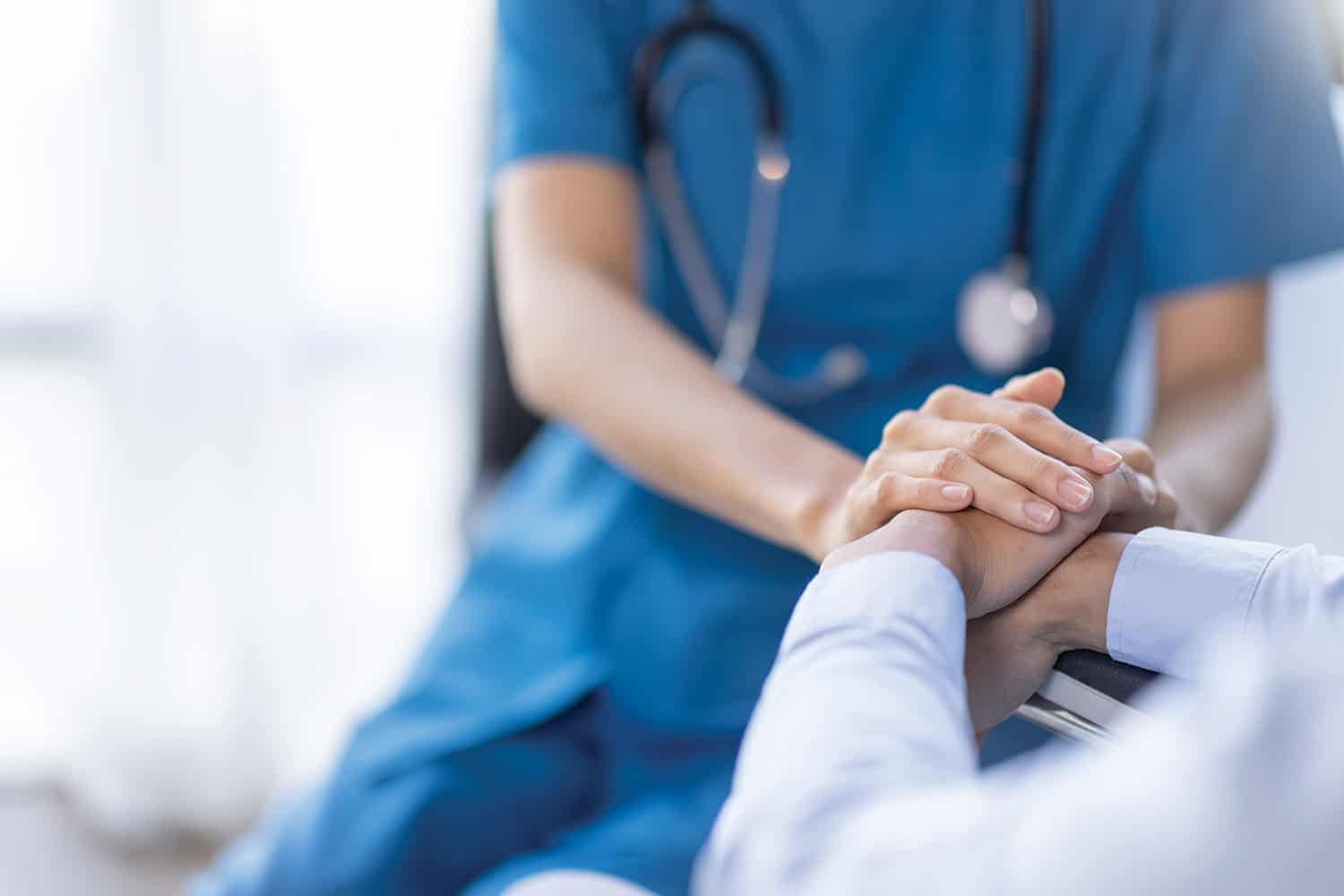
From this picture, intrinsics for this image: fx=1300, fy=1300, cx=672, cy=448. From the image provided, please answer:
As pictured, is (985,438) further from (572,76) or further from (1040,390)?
(572,76)

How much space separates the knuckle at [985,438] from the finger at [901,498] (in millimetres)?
19

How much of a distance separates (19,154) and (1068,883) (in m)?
1.46

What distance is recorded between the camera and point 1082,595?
46 cm

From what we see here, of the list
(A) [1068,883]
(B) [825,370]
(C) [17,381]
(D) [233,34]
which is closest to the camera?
(A) [1068,883]

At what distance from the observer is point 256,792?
1.62 meters

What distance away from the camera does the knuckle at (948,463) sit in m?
0.50

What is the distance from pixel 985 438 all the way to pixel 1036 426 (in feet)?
0.08

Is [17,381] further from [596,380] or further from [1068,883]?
[1068,883]

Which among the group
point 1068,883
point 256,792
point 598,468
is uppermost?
point 1068,883

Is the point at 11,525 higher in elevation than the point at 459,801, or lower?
lower

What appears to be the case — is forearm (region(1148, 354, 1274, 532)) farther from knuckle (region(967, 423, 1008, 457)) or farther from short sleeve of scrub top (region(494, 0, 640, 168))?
short sleeve of scrub top (region(494, 0, 640, 168))

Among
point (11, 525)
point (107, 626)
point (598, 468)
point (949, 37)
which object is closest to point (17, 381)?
point (11, 525)

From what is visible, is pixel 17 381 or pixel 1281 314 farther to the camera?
pixel 17 381

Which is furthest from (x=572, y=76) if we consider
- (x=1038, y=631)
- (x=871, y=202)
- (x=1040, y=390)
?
(x=1038, y=631)
